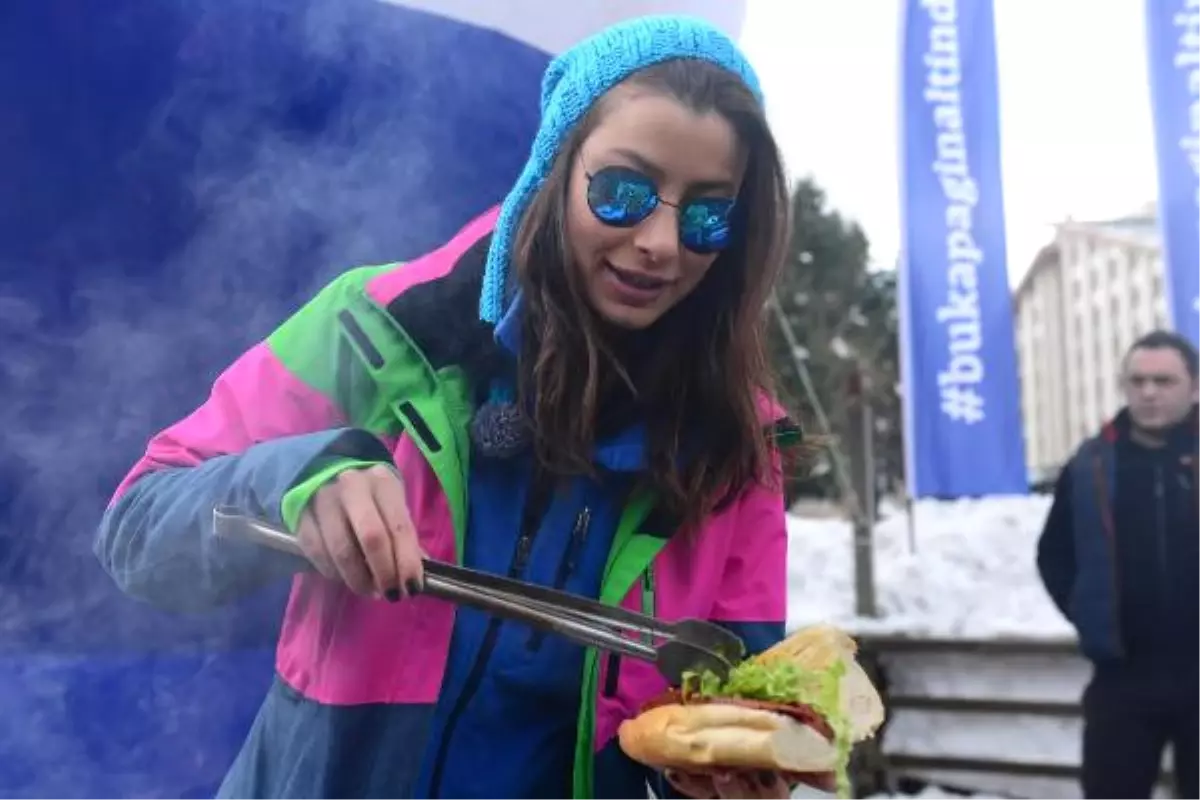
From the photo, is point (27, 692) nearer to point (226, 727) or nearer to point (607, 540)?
point (226, 727)

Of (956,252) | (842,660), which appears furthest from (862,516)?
(842,660)

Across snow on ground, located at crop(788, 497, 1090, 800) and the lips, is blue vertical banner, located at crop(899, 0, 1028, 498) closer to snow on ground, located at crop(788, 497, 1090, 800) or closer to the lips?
snow on ground, located at crop(788, 497, 1090, 800)

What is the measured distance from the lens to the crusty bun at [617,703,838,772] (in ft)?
3.34

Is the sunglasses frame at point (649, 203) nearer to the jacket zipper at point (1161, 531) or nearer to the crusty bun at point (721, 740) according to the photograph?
the crusty bun at point (721, 740)

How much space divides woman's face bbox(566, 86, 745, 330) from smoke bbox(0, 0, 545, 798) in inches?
15.7

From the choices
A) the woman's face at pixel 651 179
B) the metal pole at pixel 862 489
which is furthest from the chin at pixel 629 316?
the metal pole at pixel 862 489

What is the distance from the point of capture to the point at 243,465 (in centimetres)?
99

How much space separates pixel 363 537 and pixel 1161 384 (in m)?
2.94

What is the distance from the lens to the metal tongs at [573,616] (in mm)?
959

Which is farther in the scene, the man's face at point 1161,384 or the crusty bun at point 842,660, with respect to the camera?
the man's face at point 1161,384

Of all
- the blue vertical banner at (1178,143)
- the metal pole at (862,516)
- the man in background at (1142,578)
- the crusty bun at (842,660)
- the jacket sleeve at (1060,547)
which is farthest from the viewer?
the metal pole at (862,516)

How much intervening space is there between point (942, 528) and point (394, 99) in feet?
23.1

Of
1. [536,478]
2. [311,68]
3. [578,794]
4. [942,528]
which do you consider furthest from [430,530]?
[942,528]

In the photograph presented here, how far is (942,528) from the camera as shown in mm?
7949
